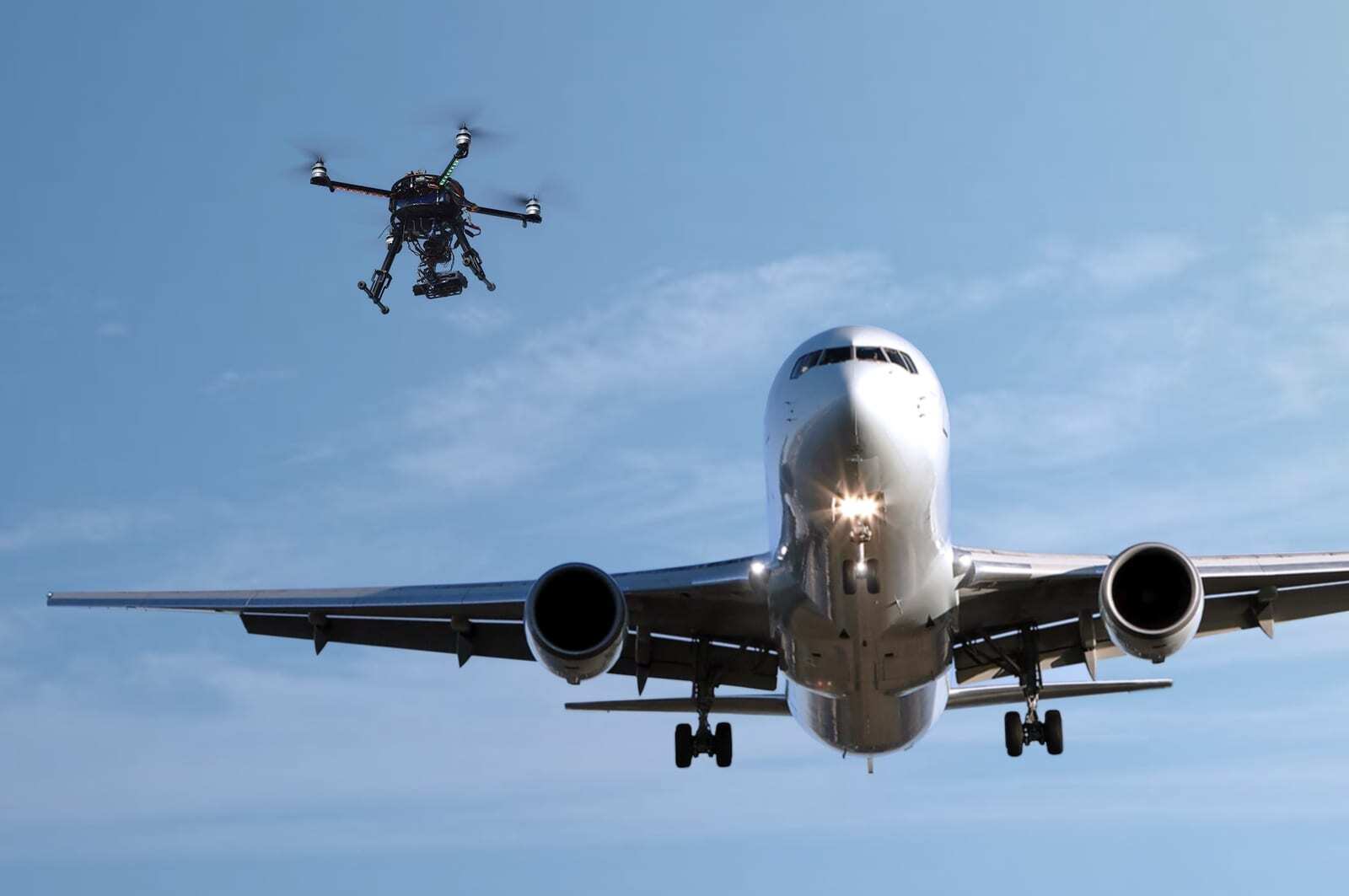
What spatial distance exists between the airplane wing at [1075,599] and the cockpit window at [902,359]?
334cm

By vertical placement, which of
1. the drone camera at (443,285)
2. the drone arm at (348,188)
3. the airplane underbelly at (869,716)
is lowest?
the airplane underbelly at (869,716)

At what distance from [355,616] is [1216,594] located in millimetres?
13912

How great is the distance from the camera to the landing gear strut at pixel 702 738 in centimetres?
2533

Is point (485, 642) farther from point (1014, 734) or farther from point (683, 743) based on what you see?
point (1014, 734)

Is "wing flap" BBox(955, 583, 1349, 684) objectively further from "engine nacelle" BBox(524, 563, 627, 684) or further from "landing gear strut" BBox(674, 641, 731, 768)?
"engine nacelle" BBox(524, 563, 627, 684)

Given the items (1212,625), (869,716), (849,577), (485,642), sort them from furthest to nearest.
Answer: (485,642)
(1212,625)
(869,716)
(849,577)

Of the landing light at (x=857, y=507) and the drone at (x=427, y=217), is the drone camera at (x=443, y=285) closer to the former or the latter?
the drone at (x=427, y=217)

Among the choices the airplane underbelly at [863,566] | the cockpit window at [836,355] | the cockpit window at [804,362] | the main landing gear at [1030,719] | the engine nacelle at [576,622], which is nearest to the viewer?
the airplane underbelly at [863,566]

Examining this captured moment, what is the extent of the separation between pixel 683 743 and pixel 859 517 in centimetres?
844

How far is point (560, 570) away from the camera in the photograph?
21.5 metres

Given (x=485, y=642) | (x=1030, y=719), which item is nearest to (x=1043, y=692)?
(x=1030, y=719)

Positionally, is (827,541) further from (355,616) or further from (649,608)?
(355,616)

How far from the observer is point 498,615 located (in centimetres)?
2481

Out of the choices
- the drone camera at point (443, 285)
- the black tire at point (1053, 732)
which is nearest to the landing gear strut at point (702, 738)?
the black tire at point (1053, 732)
